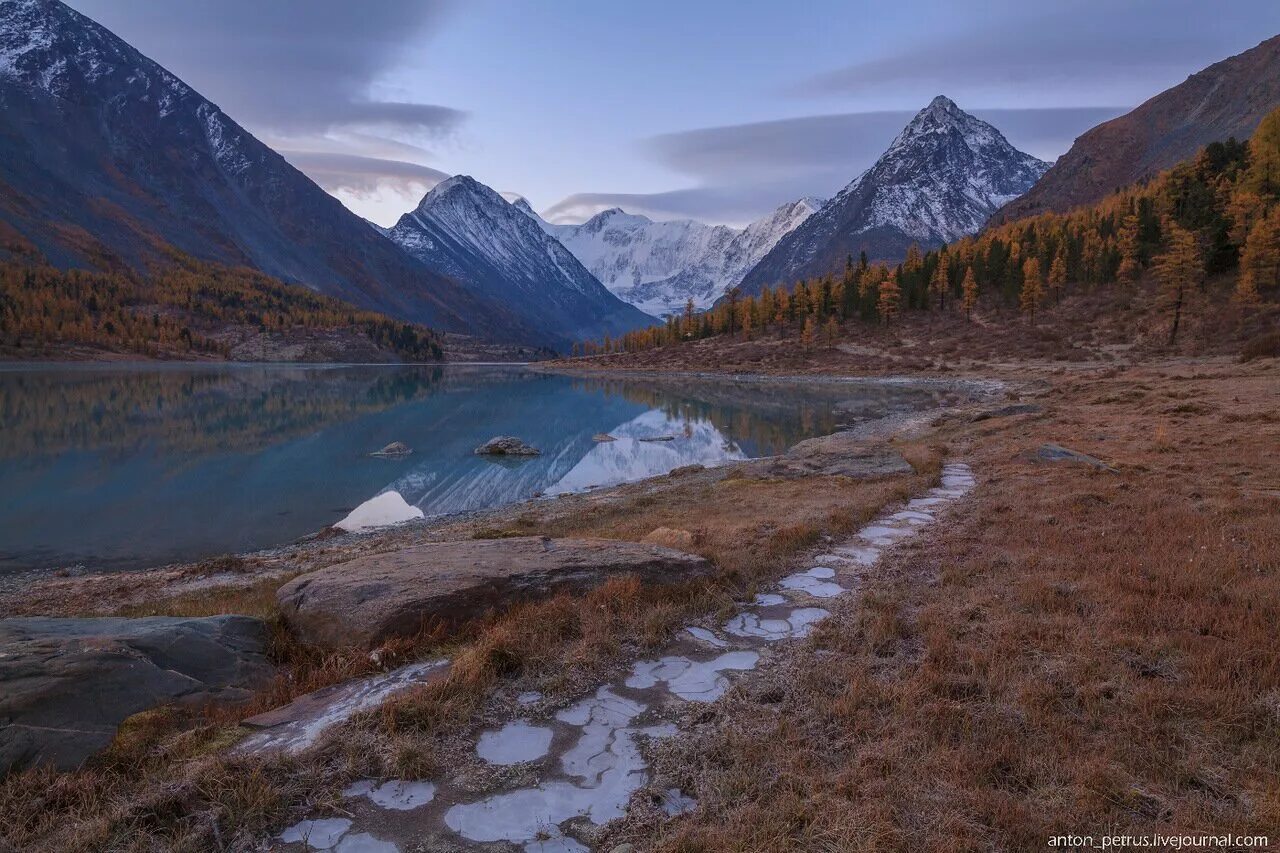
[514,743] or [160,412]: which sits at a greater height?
[160,412]

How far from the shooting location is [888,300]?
135m

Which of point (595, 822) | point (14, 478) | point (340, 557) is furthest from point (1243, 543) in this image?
point (14, 478)

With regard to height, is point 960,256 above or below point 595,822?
above

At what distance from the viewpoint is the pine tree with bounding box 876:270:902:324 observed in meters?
135

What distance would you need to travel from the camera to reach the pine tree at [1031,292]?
350ft

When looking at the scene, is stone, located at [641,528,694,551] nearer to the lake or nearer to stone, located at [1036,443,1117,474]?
stone, located at [1036,443,1117,474]

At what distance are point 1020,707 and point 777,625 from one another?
11.3 feet

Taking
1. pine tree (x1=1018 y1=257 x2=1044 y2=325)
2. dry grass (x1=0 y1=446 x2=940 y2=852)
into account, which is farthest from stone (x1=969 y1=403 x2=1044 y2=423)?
pine tree (x1=1018 y1=257 x2=1044 y2=325)

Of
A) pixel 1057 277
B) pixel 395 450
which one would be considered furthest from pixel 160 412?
pixel 1057 277

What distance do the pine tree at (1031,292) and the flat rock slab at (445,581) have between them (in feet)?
388

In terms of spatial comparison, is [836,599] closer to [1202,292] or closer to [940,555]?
[940,555]

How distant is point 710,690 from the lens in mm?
6969

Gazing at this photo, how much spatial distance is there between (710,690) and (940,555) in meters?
6.84

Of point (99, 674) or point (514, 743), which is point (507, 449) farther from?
point (514, 743)
